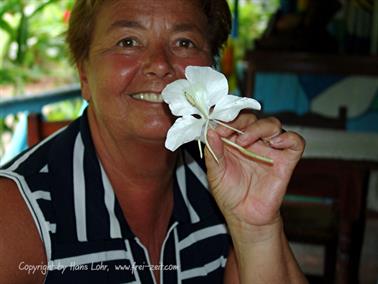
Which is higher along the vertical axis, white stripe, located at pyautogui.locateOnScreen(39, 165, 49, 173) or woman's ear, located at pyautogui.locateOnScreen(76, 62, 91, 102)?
woman's ear, located at pyautogui.locateOnScreen(76, 62, 91, 102)

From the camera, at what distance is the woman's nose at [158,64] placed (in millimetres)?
1174

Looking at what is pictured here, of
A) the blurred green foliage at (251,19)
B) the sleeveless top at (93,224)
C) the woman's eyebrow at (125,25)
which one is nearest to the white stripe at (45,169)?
the sleeveless top at (93,224)

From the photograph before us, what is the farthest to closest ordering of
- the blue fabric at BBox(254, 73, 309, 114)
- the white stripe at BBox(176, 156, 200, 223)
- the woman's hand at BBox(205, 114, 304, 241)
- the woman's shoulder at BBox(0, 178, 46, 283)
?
the blue fabric at BBox(254, 73, 309, 114) < the white stripe at BBox(176, 156, 200, 223) < the woman's hand at BBox(205, 114, 304, 241) < the woman's shoulder at BBox(0, 178, 46, 283)

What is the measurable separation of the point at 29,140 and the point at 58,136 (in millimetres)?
414

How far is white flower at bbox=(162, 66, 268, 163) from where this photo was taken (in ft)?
3.05

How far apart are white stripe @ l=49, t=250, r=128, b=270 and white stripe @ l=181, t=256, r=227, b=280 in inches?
7.1

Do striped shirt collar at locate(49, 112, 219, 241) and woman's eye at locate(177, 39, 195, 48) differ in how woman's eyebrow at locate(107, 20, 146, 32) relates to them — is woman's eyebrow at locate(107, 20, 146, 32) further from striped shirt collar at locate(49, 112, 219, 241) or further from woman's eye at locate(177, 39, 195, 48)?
striped shirt collar at locate(49, 112, 219, 241)

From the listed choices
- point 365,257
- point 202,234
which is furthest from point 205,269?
point 365,257

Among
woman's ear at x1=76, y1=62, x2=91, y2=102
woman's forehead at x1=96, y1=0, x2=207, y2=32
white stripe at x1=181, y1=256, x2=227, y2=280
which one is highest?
woman's forehead at x1=96, y1=0, x2=207, y2=32

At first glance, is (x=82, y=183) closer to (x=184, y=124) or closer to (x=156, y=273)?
(x=156, y=273)

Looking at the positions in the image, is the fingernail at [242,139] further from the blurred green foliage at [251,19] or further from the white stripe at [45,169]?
the blurred green foliage at [251,19]

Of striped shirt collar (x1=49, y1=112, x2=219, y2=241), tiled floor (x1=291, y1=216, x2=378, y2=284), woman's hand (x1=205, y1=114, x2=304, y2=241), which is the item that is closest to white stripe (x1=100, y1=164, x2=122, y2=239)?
striped shirt collar (x1=49, y1=112, x2=219, y2=241)

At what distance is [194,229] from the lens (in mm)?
1375

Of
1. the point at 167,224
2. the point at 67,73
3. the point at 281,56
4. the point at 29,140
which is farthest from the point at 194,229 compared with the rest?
the point at 67,73
